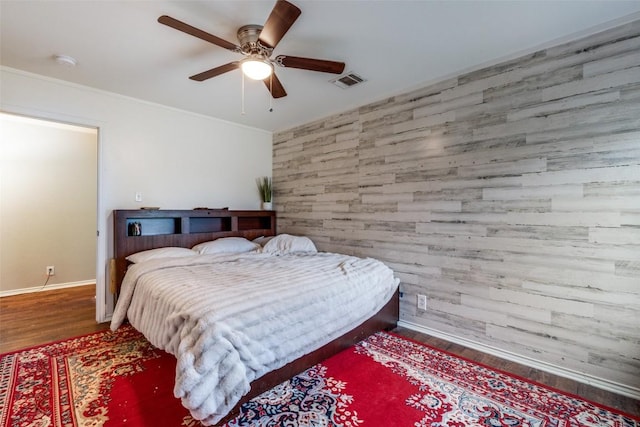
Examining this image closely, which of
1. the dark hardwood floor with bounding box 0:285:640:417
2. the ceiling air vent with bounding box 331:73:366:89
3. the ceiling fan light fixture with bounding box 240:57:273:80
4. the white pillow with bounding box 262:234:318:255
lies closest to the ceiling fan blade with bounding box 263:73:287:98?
the ceiling fan light fixture with bounding box 240:57:273:80

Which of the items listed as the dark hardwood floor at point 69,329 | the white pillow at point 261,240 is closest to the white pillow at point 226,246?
the white pillow at point 261,240

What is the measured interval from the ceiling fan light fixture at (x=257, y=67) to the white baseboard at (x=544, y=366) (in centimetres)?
272

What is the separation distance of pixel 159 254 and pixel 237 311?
6.03ft

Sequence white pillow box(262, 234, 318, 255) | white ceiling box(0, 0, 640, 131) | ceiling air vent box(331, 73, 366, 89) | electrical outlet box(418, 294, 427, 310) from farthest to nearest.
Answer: white pillow box(262, 234, 318, 255)
electrical outlet box(418, 294, 427, 310)
ceiling air vent box(331, 73, 366, 89)
white ceiling box(0, 0, 640, 131)

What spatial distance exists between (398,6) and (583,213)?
6.28 feet

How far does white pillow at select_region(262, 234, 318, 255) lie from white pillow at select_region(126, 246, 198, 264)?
0.87 metres

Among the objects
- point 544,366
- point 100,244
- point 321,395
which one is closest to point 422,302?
point 544,366

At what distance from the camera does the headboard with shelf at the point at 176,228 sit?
10.3ft

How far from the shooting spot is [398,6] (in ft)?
6.07

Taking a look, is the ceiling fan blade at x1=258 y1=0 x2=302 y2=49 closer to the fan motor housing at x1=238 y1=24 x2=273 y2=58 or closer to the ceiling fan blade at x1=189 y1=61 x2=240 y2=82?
the fan motor housing at x1=238 y1=24 x2=273 y2=58

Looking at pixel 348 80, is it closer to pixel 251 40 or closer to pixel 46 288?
pixel 251 40

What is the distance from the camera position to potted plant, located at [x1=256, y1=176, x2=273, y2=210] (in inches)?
178

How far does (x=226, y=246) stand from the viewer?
11.7 ft

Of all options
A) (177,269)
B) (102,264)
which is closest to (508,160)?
(177,269)
